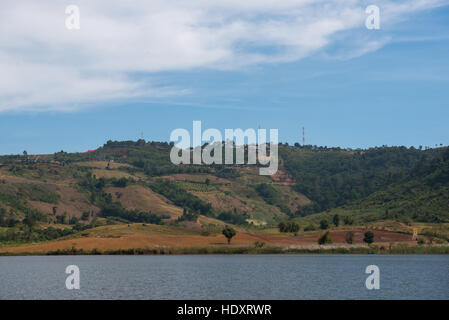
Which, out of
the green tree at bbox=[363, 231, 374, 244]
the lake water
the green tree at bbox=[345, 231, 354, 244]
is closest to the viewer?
the lake water

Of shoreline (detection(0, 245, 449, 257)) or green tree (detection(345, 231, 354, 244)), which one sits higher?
green tree (detection(345, 231, 354, 244))

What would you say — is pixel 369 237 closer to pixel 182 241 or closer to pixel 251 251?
pixel 251 251

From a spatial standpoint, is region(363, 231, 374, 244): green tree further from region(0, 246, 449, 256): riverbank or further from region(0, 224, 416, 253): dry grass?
region(0, 246, 449, 256): riverbank

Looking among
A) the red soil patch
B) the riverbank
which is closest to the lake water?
the riverbank

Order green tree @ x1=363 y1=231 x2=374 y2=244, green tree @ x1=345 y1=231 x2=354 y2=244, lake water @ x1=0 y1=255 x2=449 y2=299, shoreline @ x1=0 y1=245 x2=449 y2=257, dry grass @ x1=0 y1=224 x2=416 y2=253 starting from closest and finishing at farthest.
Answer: lake water @ x1=0 y1=255 x2=449 y2=299
shoreline @ x1=0 y1=245 x2=449 y2=257
green tree @ x1=363 y1=231 x2=374 y2=244
dry grass @ x1=0 y1=224 x2=416 y2=253
green tree @ x1=345 y1=231 x2=354 y2=244

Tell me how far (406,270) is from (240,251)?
65.2m

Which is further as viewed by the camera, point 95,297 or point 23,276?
point 23,276

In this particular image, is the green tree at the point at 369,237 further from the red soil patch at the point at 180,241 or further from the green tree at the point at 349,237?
the green tree at the point at 349,237

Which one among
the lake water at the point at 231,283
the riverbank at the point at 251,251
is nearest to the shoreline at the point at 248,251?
the riverbank at the point at 251,251
